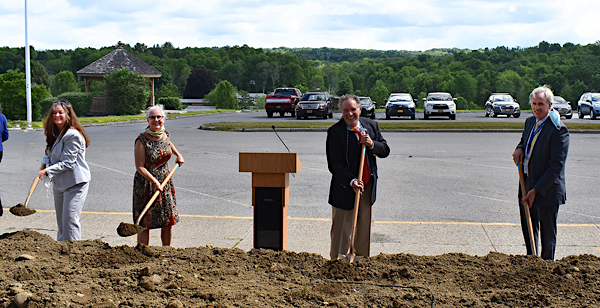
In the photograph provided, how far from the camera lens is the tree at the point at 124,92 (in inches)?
1571

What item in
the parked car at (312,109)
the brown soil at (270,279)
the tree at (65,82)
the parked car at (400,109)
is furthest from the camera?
the tree at (65,82)

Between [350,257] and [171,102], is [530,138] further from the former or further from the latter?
[171,102]

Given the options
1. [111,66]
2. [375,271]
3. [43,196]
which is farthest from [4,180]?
[111,66]

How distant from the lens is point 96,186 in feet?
34.2

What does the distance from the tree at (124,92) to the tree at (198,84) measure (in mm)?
74388

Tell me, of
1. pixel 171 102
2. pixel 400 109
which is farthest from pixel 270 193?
pixel 171 102

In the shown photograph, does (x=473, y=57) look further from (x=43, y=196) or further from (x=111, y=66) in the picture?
(x=43, y=196)

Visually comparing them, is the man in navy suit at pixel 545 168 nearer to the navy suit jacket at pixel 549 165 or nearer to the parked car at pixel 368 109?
the navy suit jacket at pixel 549 165

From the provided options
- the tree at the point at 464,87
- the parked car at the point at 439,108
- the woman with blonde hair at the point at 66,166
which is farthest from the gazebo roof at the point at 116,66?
the tree at the point at 464,87

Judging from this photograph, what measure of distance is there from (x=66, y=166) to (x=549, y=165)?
4444mm

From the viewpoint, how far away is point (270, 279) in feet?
14.3

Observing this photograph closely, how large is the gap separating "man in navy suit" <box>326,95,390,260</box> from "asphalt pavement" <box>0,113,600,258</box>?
890mm

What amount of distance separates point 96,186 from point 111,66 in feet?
132

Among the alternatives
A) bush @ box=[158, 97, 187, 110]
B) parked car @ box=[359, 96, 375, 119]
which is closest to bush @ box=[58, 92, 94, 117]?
bush @ box=[158, 97, 187, 110]
